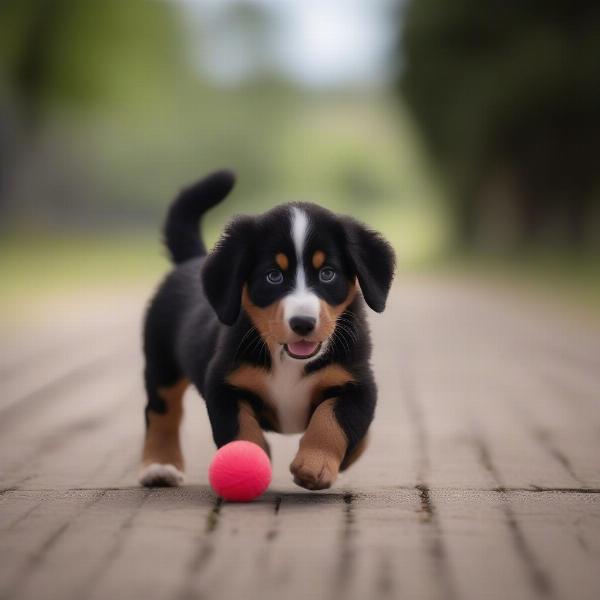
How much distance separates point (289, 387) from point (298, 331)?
401mm

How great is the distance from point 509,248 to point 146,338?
24.1m

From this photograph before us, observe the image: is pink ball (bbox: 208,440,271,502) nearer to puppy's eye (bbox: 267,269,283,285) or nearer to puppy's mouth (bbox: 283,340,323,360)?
puppy's mouth (bbox: 283,340,323,360)

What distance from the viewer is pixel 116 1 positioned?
105 ft

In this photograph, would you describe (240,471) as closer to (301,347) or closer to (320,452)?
(320,452)

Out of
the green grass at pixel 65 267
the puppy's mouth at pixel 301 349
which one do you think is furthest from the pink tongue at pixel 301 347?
the green grass at pixel 65 267

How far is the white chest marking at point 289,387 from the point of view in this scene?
4.33 meters

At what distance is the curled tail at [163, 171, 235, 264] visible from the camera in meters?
5.49

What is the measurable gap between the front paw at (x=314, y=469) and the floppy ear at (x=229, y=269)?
0.59m

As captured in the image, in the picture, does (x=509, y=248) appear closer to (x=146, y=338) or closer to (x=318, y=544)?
(x=146, y=338)

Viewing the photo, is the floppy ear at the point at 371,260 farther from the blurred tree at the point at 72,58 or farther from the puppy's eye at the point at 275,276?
the blurred tree at the point at 72,58

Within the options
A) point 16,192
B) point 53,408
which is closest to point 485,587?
point 53,408

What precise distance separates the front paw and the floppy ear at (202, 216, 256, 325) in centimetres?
59

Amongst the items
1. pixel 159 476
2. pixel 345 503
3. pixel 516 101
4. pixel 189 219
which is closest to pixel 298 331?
pixel 345 503

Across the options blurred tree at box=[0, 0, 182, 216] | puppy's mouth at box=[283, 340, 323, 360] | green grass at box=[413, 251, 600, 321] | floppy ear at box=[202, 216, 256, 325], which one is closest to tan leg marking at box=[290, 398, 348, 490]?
puppy's mouth at box=[283, 340, 323, 360]
